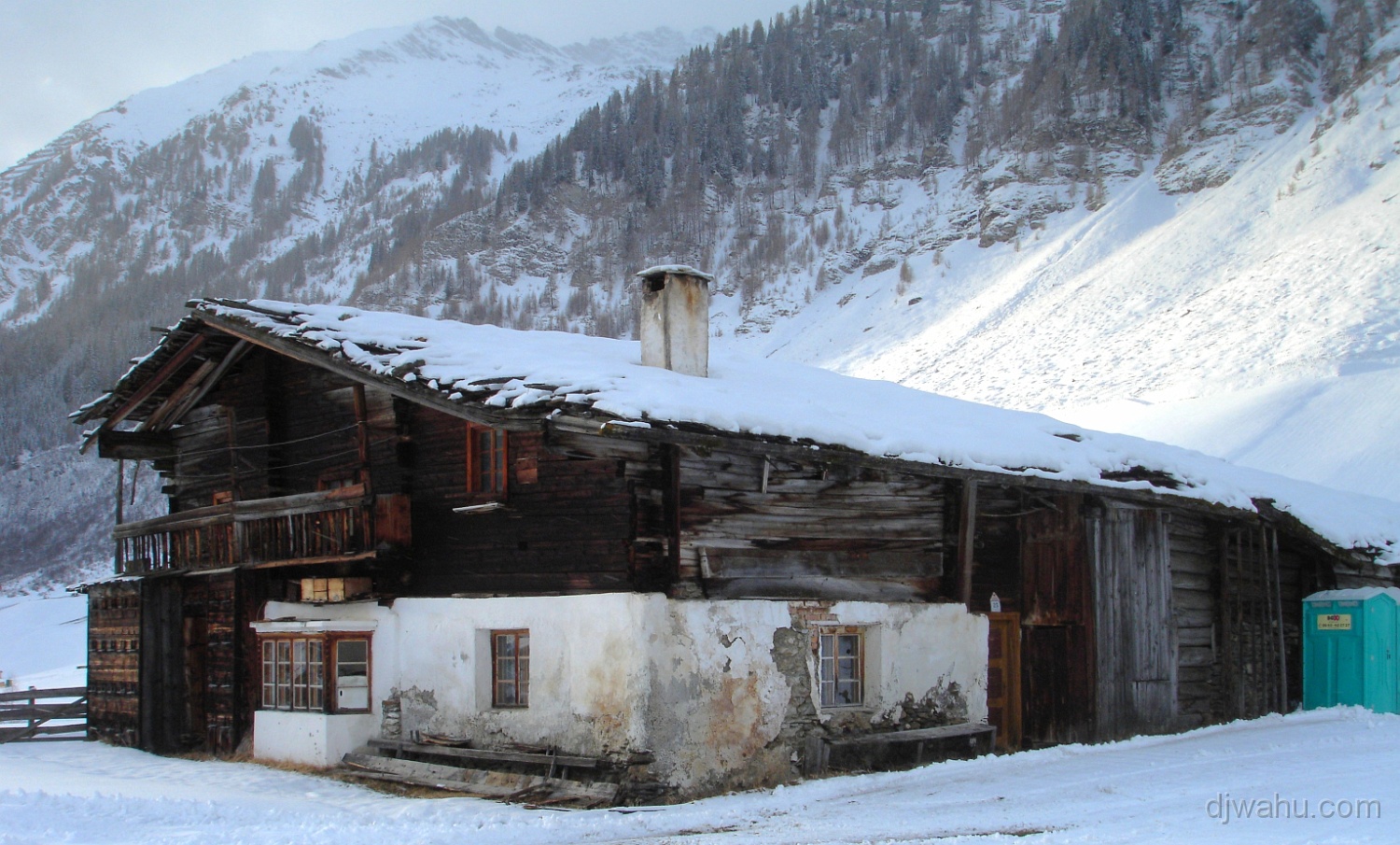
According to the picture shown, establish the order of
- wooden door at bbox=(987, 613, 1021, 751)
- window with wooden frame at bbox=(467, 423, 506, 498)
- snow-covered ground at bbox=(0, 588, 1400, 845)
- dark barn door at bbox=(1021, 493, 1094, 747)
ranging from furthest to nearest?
dark barn door at bbox=(1021, 493, 1094, 747), wooden door at bbox=(987, 613, 1021, 751), window with wooden frame at bbox=(467, 423, 506, 498), snow-covered ground at bbox=(0, 588, 1400, 845)

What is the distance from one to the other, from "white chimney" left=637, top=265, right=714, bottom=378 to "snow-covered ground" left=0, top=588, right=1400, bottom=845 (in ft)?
18.0

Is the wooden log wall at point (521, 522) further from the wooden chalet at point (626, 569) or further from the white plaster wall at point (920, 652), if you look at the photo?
the white plaster wall at point (920, 652)

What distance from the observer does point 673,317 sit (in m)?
15.1

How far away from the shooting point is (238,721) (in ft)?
53.3

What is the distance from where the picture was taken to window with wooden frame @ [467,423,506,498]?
1386 cm

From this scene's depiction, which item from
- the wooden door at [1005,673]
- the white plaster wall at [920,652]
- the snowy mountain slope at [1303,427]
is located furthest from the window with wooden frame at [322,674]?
the snowy mountain slope at [1303,427]

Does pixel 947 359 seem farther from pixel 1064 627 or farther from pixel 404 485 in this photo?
pixel 404 485

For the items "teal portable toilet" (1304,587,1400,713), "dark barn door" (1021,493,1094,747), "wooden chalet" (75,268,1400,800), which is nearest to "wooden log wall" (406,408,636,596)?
"wooden chalet" (75,268,1400,800)

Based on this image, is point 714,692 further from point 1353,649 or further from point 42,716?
point 42,716

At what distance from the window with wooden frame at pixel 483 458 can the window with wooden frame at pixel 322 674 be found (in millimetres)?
2476

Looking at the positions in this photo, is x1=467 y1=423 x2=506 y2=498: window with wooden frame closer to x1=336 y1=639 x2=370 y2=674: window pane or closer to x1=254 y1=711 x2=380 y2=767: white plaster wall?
x1=336 y1=639 x2=370 y2=674: window pane

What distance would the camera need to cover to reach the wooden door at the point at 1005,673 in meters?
16.1

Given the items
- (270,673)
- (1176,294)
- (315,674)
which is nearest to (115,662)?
(270,673)

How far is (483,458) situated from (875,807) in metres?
5.92
